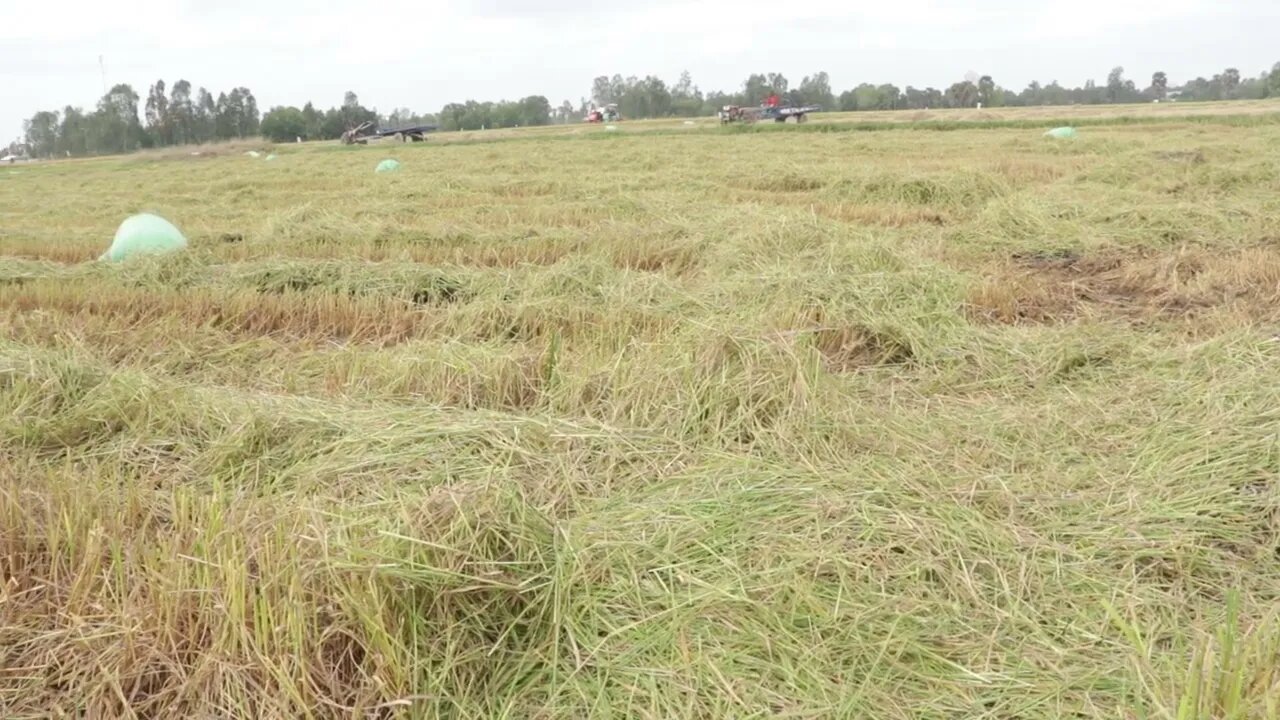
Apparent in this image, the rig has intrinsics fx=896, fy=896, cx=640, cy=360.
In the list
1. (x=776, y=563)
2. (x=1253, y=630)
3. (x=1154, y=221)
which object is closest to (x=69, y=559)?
(x=776, y=563)

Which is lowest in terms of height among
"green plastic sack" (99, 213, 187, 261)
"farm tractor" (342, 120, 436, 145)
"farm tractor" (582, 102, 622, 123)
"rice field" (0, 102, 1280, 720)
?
"rice field" (0, 102, 1280, 720)

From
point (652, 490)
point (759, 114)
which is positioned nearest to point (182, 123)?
point (759, 114)

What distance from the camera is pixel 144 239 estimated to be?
7.82 metres

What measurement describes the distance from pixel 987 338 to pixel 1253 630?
2622 mm

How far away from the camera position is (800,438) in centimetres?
338

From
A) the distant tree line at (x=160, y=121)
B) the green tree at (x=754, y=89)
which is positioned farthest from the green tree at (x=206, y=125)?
the green tree at (x=754, y=89)

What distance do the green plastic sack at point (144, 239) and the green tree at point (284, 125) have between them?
63.2 metres

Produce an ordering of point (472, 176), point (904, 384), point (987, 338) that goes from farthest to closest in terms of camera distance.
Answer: point (472, 176) < point (987, 338) < point (904, 384)

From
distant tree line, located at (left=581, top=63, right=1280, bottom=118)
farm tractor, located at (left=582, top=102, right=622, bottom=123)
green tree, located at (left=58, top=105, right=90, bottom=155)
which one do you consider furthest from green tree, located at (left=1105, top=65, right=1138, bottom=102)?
green tree, located at (left=58, top=105, right=90, bottom=155)

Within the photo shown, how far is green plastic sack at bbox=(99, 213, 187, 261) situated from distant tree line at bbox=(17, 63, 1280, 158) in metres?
56.8

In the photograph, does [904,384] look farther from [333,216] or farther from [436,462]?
[333,216]

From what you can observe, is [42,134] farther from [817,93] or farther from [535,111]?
[817,93]

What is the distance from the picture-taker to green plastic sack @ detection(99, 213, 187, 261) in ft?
25.2

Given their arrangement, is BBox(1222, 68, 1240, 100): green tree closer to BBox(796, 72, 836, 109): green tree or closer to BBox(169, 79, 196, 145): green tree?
BBox(796, 72, 836, 109): green tree
